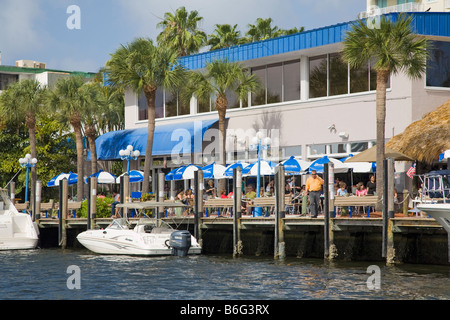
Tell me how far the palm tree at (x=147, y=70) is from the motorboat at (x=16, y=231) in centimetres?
731

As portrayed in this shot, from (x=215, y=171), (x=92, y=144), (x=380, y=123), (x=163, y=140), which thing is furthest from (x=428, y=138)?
(x=92, y=144)

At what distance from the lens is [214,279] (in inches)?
888

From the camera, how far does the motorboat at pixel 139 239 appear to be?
28.4 m

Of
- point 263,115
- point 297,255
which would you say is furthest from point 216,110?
point 297,255

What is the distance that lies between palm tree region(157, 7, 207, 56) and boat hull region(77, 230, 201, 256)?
1116 inches

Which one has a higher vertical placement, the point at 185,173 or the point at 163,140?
the point at 163,140

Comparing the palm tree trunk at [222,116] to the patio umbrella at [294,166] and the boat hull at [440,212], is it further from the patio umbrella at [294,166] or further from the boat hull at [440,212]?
the boat hull at [440,212]

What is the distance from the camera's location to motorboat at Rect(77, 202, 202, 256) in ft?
93.2

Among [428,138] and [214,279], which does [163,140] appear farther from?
[214,279]

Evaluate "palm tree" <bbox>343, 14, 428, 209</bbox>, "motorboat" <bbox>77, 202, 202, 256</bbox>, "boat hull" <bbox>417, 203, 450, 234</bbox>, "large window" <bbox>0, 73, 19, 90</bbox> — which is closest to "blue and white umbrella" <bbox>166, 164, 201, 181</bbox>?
"motorboat" <bbox>77, 202, 202, 256</bbox>

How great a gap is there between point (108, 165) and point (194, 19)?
12.5 m

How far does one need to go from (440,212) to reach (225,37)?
38.1 metres

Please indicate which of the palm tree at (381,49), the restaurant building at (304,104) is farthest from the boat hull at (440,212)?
the restaurant building at (304,104)

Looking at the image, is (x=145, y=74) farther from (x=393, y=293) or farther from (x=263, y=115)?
(x=393, y=293)
